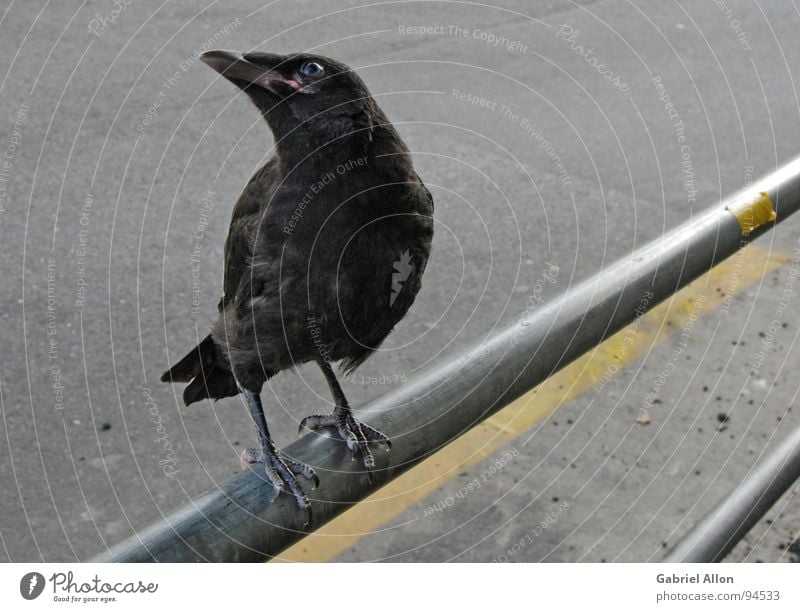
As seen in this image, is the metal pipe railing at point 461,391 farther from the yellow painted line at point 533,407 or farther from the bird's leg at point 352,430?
the yellow painted line at point 533,407

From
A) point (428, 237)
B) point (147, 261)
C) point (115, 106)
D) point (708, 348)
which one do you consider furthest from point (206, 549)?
point (115, 106)

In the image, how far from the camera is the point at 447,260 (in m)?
4.60

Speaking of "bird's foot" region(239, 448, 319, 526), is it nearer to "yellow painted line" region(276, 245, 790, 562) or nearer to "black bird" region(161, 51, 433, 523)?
"black bird" region(161, 51, 433, 523)

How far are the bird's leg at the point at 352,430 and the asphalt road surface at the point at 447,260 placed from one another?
519 millimetres

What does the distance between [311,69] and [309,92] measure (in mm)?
35

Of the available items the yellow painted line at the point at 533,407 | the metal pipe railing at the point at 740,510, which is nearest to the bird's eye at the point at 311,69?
the metal pipe railing at the point at 740,510

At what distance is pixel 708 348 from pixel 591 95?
6.77ft

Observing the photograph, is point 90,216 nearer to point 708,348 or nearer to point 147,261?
point 147,261

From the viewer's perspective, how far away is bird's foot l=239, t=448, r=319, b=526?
4.49 ft

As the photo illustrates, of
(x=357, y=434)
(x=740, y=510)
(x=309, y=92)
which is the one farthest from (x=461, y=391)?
(x=740, y=510)

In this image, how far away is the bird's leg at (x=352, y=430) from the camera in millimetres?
1548

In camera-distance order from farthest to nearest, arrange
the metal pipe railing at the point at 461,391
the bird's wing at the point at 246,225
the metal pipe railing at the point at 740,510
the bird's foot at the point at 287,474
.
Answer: the metal pipe railing at the point at 740,510
the bird's wing at the point at 246,225
the bird's foot at the point at 287,474
the metal pipe railing at the point at 461,391

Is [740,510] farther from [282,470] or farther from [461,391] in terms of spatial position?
[282,470]

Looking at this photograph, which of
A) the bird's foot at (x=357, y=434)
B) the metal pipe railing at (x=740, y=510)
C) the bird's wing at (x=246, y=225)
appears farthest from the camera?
the metal pipe railing at (x=740, y=510)
